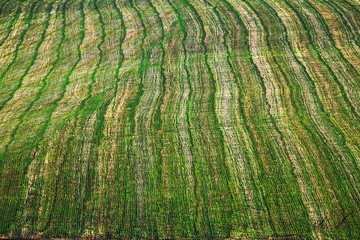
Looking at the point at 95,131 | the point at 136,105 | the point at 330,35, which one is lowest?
the point at 136,105

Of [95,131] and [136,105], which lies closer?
[95,131]

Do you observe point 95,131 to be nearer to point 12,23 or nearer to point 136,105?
point 136,105

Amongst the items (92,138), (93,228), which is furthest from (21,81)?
(93,228)

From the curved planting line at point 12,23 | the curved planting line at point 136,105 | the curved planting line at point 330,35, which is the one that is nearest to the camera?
the curved planting line at point 136,105

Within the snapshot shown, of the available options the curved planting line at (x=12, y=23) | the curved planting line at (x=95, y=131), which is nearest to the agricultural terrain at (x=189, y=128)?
the curved planting line at (x=95, y=131)

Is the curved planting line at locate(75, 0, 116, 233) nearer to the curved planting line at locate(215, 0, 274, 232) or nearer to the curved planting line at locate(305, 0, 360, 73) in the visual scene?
the curved planting line at locate(215, 0, 274, 232)

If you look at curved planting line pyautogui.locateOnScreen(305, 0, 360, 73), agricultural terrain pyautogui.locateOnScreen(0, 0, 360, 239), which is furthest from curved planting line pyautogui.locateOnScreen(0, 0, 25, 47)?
curved planting line pyautogui.locateOnScreen(305, 0, 360, 73)

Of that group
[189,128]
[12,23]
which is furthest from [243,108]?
[12,23]

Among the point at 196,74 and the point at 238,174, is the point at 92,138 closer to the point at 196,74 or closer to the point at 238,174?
the point at 238,174

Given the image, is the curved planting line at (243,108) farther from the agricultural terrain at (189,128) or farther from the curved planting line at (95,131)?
the curved planting line at (95,131)

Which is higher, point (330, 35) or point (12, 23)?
point (330, 35)
